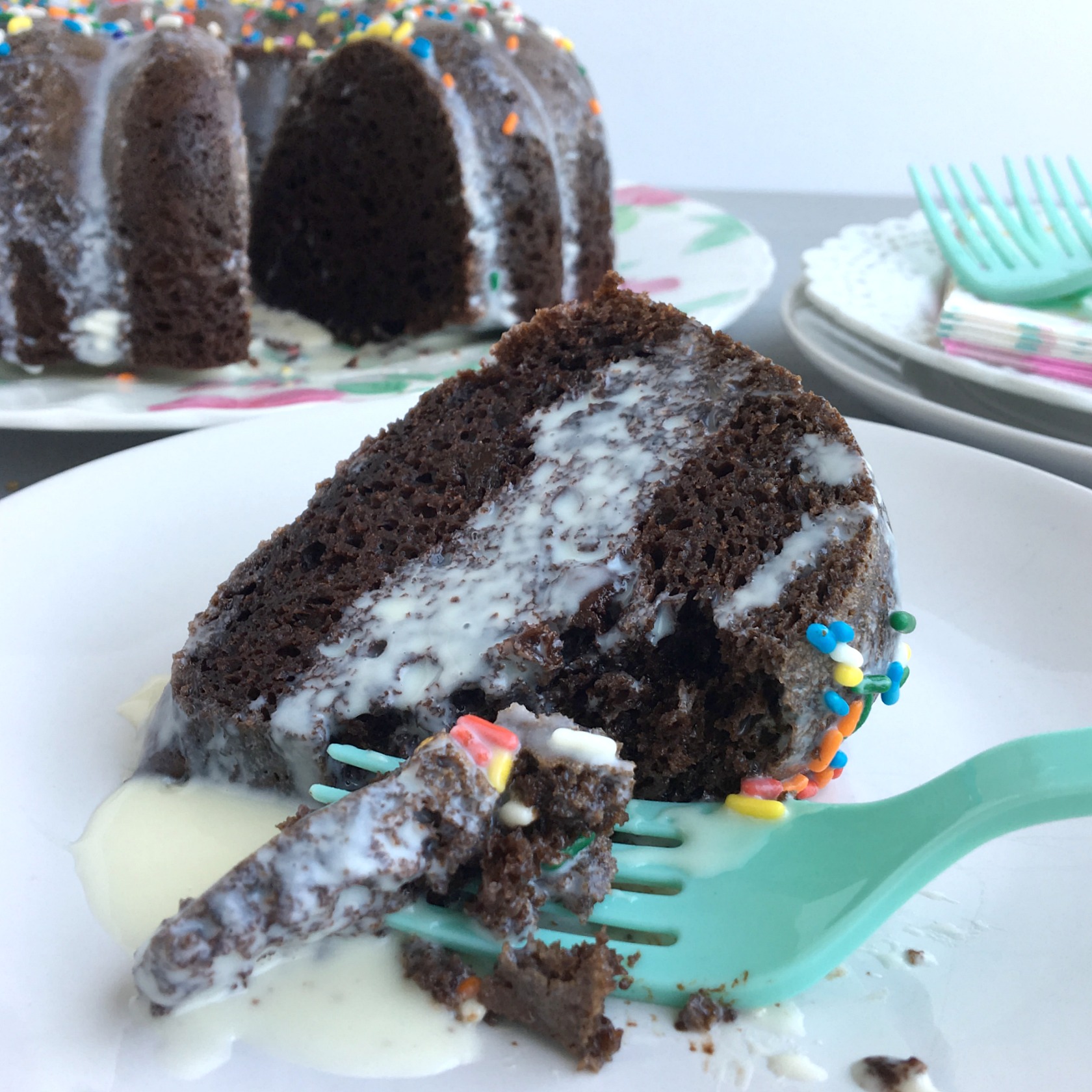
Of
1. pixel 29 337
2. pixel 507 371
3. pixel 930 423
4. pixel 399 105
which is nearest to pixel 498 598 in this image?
pixel 507 371

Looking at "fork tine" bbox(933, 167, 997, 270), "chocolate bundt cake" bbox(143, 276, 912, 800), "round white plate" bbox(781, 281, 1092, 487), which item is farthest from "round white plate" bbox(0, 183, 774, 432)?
"chocolate bundt cake" bbox(143, 276, 912, 800)

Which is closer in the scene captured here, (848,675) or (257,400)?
(848,675)

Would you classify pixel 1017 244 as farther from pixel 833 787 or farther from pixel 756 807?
pixel 756 807

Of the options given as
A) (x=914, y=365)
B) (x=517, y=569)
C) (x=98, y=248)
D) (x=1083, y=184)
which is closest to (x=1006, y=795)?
(x=517, y=569)

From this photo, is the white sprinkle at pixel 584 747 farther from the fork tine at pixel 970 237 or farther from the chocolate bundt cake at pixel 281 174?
the fork tine at pixel 970 237

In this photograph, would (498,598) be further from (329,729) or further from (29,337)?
(29,337)

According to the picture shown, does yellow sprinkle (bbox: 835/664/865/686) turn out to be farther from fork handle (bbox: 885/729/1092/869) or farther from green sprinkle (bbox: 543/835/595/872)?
green sprinkle (bbox: 543/835/595/872)
